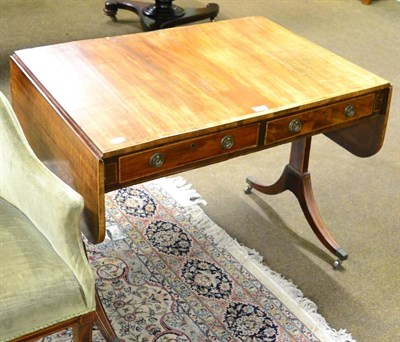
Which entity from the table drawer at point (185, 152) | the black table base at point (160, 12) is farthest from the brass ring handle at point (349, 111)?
the black table base at point (160, 12)

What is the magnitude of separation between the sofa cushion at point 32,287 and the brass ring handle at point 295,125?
65 centimetres

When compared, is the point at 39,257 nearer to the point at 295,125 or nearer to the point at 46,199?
the point at 46,199

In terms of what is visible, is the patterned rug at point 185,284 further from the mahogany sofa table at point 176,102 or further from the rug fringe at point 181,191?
the mahogany sofa table at point 176,102

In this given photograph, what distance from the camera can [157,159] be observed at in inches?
62.4

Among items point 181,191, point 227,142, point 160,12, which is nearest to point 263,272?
point 181,191

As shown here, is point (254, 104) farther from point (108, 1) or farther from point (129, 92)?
point (108, 1)

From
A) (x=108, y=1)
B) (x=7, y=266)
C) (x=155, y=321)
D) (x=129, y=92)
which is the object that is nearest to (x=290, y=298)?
(x=155, y=321)

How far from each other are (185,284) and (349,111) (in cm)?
67

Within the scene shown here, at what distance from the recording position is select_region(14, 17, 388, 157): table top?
1616 mm

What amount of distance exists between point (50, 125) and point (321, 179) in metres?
1.24

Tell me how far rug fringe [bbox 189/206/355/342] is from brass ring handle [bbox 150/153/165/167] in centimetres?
67

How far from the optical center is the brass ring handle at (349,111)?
186 cm

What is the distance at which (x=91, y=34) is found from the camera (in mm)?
3766

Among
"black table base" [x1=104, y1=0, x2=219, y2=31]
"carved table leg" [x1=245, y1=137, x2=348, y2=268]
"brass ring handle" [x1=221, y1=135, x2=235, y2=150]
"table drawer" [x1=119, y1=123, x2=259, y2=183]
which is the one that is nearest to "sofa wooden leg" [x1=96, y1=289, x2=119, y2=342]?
"table drawer" [x1=119, y1=123, x2=259, y2=183]
